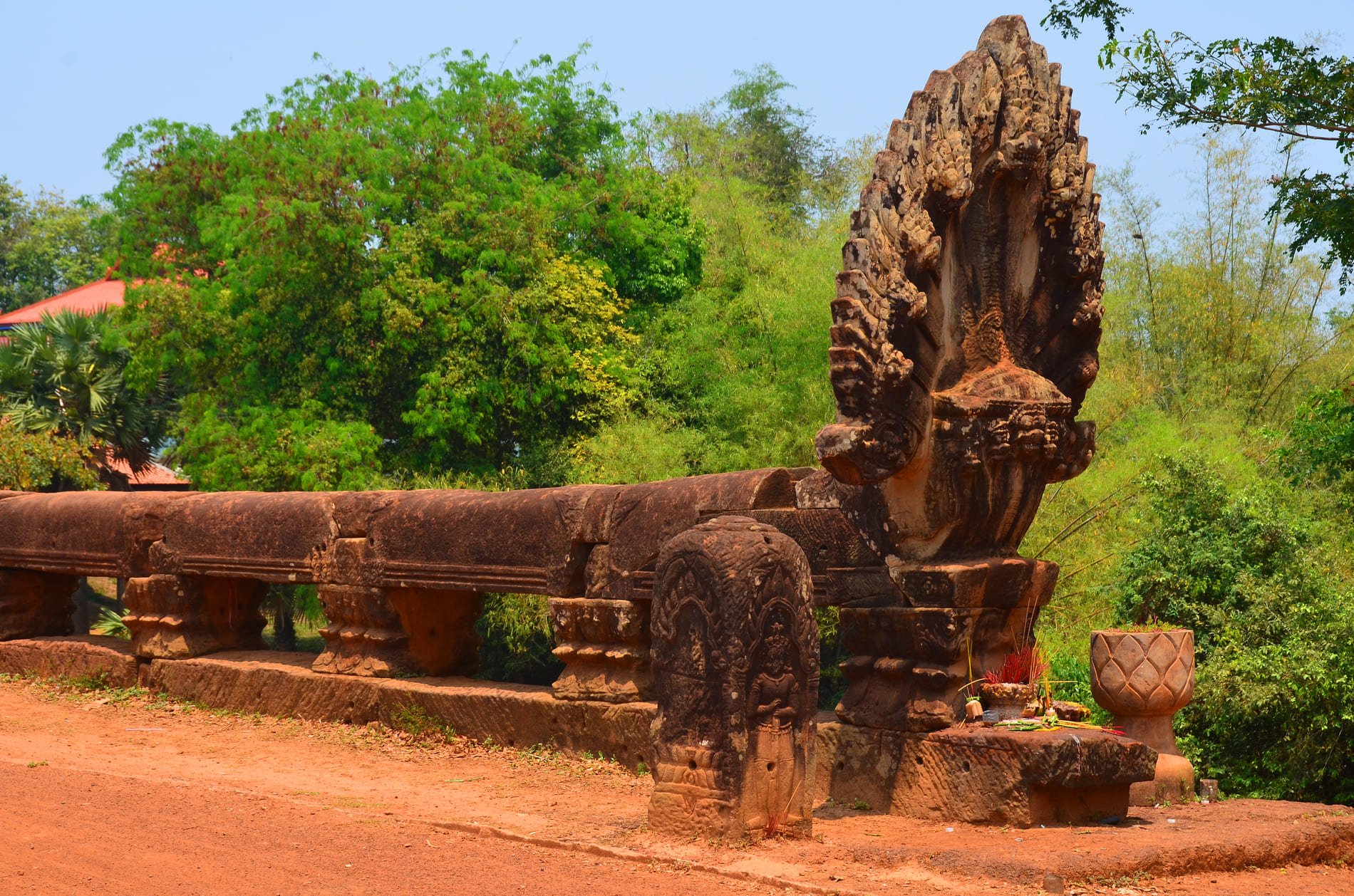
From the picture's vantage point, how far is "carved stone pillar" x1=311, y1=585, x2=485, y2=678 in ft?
28.9

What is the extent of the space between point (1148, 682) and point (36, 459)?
1899 centimetres

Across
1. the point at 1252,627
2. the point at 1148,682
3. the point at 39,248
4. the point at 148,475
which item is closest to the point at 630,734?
the point at 1148,682

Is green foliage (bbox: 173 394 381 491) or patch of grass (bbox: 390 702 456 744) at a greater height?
green foliage (bbox: 173 394 381 491)

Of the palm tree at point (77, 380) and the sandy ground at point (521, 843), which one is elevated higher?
the palm tree at point (77, 380)

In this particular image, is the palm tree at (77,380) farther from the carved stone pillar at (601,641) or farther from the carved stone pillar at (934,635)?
the carved stone pillar at (934,635)

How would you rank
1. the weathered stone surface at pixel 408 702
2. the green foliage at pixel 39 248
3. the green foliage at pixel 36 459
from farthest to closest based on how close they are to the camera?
1. the green foliage at pixel 39 248
2. the green foliage at pixel 36 459
3. the weathered stone surface at pixel 408 702

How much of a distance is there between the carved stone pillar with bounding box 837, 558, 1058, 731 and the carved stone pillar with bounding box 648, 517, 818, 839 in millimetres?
696

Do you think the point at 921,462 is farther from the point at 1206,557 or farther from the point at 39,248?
the point at 39,248

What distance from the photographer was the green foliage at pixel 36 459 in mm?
20781

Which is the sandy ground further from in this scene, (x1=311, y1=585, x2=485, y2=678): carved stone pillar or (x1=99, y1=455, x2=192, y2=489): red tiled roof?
(x1=99, y1=455, x2=192, y2=489): red tiled roof

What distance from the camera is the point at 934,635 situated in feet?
20.0

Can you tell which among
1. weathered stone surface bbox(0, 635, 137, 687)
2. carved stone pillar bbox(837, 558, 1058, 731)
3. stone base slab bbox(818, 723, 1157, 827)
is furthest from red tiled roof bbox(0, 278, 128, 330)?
stone base slab bbox(818, 723, 1157, 827)

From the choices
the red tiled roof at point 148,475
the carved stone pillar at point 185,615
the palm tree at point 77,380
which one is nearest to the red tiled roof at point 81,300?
the red tiled roof at point 148,475

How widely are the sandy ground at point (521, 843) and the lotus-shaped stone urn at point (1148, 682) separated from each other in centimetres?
23
